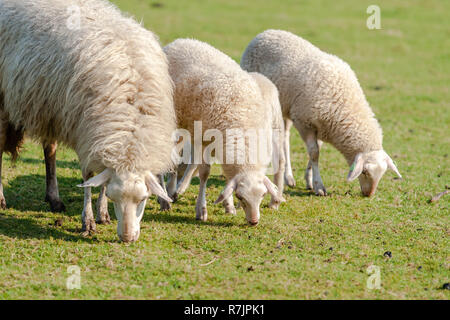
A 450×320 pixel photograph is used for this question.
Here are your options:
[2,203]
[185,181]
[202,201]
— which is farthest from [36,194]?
[202,201]

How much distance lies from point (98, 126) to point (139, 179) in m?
0.62

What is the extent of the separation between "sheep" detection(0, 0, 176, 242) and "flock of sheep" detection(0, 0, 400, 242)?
0.04ft

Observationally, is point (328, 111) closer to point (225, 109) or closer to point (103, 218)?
point (225, 109)

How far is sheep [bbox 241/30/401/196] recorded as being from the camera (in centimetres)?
744

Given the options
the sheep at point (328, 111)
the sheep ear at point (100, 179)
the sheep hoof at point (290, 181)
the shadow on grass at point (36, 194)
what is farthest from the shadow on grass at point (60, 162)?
the sheep ear at point (100, 179)

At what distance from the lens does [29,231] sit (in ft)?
19.6

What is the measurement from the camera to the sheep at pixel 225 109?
5961 mm

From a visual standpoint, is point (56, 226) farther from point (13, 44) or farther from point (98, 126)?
point (13, 44)

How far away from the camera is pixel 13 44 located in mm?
6223

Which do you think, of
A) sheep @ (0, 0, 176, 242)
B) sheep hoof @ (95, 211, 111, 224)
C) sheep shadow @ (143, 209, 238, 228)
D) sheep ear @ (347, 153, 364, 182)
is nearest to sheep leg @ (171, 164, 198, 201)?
sheep shadow @ (143, 209, 238, 228)

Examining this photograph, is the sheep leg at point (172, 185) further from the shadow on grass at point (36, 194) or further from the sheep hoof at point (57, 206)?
the sheep hoof at point (57, 206)

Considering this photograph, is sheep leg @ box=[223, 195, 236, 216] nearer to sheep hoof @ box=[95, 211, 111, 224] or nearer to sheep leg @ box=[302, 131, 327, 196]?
sheep hoof @ box=[95, 211, 111, 224]

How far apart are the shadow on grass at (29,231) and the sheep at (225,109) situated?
56.7 inches

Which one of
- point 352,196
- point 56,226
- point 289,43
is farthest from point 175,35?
point 56,226
